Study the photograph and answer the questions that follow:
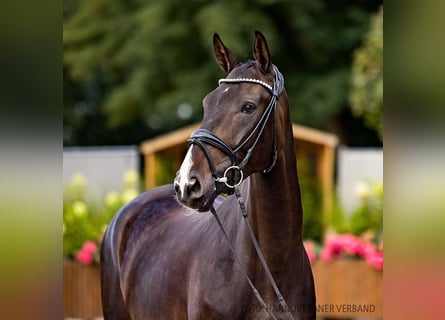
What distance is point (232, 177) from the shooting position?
8.91ft

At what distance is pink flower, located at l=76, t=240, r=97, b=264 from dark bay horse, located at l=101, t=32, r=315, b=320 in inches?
148

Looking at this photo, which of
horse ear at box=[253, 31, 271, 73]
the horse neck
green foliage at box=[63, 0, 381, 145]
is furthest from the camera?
green foliage at box=[63, 0, 381, 145]

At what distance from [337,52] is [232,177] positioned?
15197 millimetres

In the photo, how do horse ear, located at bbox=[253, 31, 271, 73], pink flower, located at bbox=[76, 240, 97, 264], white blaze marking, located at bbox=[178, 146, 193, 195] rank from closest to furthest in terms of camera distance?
white blaze marking, located at bbox=[178, 146, 193, 195], horse ear, located at bbox=[253, 31, 271, 73], pink flower, located at bbox=[76, 240, 97, 264]

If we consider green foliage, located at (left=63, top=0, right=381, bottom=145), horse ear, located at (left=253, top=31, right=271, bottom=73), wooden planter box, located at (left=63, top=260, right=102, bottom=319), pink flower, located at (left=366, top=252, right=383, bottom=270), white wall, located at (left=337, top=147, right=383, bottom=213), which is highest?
green foliage, located at (left=63, top=0, right=381, bottom=145)

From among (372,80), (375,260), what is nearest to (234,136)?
(375,260)

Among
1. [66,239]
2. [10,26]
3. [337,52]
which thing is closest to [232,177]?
[10,26]

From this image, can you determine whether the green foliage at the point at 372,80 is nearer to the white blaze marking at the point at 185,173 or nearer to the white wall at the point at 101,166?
the white wall at the point at 101,166

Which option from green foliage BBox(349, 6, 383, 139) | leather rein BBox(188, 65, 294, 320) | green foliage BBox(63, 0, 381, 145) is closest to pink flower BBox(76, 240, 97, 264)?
leather rein BBox(188, 65, 294, 320)

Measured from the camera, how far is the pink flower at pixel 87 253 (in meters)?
7.25

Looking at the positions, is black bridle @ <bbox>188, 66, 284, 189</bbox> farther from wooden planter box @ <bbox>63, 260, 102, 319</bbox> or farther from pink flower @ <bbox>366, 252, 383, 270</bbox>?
→ wooden planter box @ <bbox>63, 260, 102, 319</bbox>

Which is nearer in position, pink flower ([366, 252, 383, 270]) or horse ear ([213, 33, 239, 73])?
horse ear ([213, 33, 239, 73])

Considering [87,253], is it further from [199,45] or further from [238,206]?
[199,45]

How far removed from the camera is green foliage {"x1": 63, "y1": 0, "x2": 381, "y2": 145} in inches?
644
